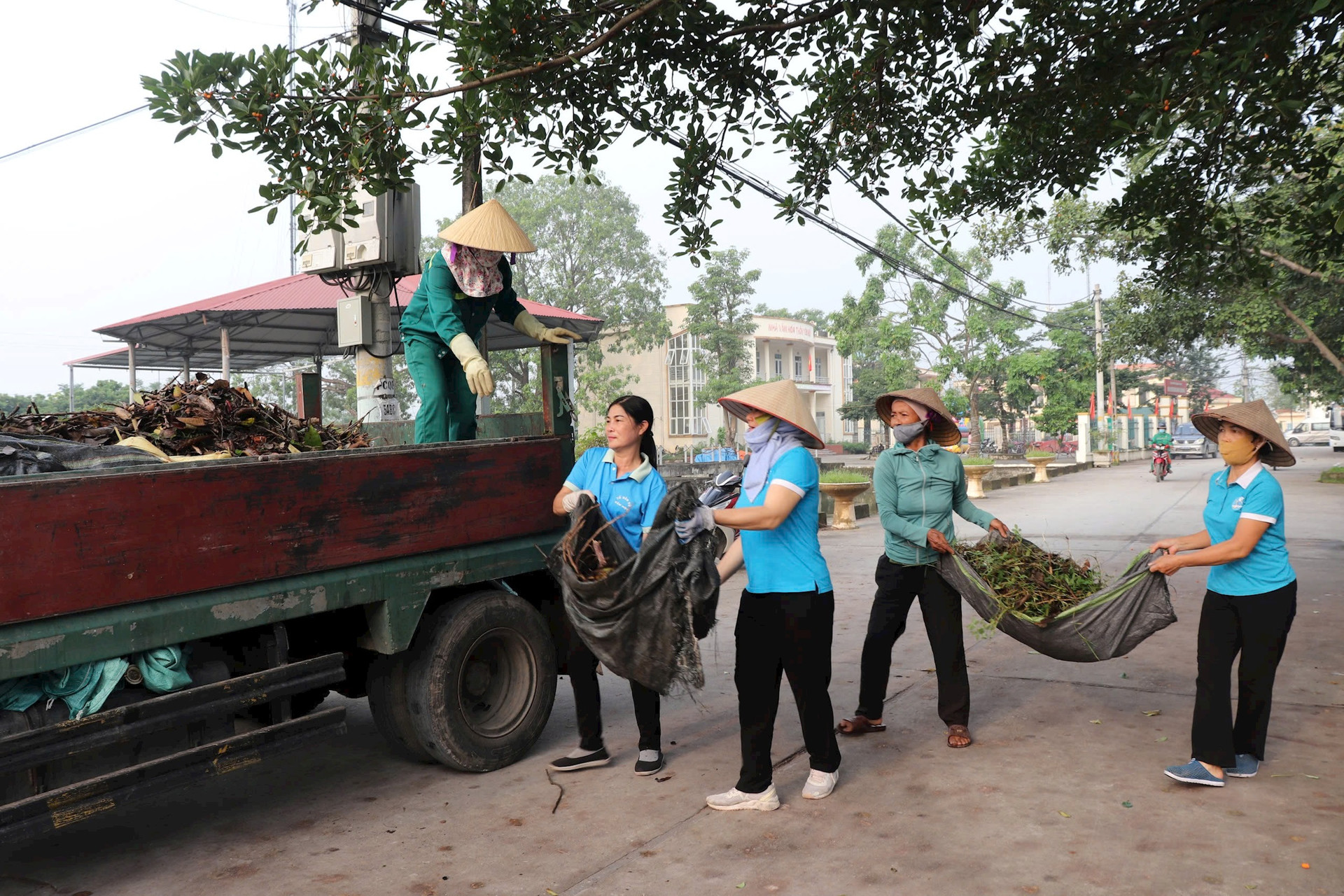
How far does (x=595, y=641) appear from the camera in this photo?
379 cm

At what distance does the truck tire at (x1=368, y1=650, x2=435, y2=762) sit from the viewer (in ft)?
14.0

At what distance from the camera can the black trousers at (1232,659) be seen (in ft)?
12.9

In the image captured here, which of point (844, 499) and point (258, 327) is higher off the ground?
point (258, 327)

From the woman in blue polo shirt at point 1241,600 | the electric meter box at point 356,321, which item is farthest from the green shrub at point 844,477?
the woman in blue polo shirt at point 1241,600

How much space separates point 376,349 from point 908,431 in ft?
17.5

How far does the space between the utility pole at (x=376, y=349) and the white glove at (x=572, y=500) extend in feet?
15.6

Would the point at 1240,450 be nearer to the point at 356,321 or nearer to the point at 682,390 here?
the point at 356,321

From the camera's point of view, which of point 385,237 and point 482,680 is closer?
point 482,680

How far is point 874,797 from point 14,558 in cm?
326

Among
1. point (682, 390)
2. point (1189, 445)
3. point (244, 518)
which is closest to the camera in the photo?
point (244, 518)

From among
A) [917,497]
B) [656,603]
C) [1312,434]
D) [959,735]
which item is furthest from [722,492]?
[1312,434]

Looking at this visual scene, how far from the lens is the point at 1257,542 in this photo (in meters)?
3.90

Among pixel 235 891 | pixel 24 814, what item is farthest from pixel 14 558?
pixel 235 891

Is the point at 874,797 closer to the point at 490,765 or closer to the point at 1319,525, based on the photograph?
the point at 490,765
